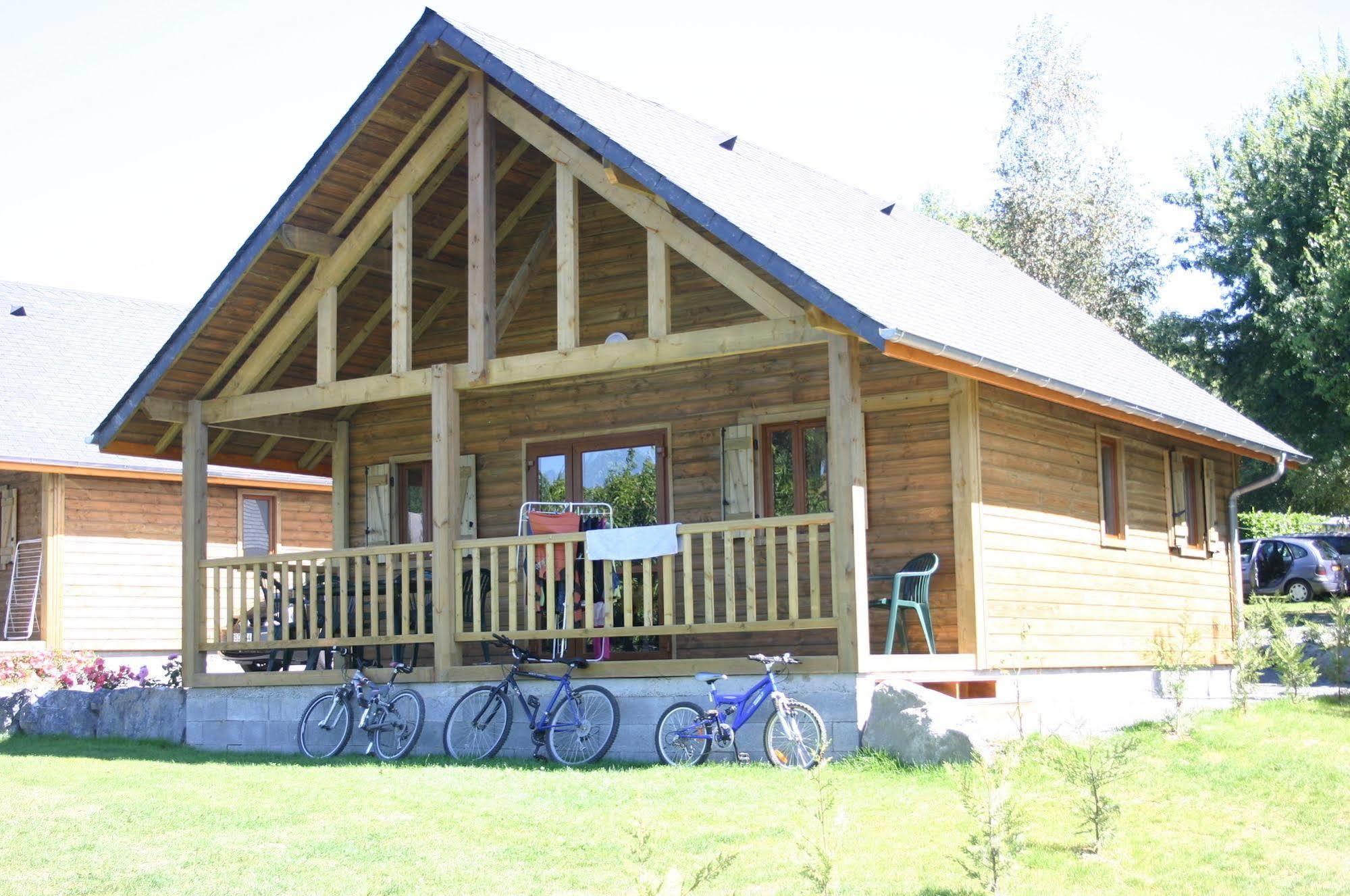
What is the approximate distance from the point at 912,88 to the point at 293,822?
42608 mm

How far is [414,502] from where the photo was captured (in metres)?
17.8

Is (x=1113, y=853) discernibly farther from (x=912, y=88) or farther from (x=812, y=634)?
(x=912, y=88)

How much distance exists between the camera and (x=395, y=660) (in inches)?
579

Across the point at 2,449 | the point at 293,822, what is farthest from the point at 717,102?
the point at 293,822

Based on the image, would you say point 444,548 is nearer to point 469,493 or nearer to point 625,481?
point 625,481

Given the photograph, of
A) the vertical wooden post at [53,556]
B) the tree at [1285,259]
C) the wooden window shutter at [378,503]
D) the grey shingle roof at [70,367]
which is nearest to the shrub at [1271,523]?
the tree at [1285,259]

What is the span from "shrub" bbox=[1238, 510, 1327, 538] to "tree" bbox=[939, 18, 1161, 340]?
5750 mm

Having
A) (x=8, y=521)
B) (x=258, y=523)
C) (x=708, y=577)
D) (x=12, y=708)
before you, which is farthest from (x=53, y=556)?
(x=708, y=577)

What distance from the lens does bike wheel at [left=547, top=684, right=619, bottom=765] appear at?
12.0m

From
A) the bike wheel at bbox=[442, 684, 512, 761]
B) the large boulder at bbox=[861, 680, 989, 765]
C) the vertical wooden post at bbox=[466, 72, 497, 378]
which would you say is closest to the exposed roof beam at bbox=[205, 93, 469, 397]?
the vertical wooden post at bbox=[466, 72, 497, 378]

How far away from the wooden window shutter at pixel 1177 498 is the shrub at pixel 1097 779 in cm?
892

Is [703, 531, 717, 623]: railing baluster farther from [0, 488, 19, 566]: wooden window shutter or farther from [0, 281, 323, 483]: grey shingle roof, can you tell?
[0, 488, 19, 566]: wooden window shutter

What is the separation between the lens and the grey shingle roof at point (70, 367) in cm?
2292

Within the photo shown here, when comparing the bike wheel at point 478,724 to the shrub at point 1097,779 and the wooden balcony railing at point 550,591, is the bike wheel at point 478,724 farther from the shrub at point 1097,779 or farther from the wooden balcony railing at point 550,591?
the shrub at point 1097,779
